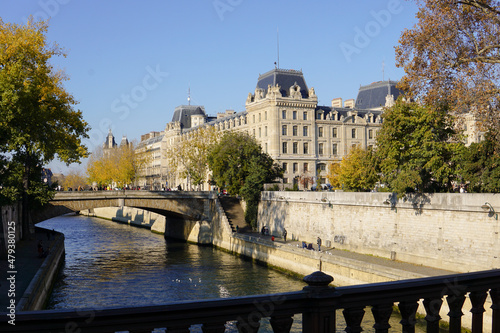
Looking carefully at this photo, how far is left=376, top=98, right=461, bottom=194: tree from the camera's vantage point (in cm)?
3331

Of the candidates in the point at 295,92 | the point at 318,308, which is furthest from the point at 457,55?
the point at 295,92

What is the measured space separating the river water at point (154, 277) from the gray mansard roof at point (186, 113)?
213ft

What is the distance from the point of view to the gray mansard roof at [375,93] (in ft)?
290

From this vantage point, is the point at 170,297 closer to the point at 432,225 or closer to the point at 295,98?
the point at 432,225

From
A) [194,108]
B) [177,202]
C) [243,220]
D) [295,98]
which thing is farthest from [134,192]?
[194,108]

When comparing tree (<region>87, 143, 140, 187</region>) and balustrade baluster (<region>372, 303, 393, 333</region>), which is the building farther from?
balustrade baluster (<region>372, 303, 393, 333</region>)

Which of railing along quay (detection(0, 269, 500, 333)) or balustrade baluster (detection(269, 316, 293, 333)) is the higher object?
railing along quay (detection(0, 269, 500, 333))

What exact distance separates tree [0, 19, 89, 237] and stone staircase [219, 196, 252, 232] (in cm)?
2325

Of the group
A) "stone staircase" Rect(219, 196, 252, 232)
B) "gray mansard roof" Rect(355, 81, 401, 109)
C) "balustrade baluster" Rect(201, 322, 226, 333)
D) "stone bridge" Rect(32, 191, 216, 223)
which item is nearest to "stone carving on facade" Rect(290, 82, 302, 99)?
"gray mansard roof" Rect(355, 81, 401, 109)

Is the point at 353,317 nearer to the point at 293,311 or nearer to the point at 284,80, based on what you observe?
the point at 293,311

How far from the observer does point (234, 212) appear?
197 ft

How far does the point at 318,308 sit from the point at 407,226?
3102cm

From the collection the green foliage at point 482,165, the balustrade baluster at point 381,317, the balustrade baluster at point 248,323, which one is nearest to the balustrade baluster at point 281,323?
the balustrade baluster at point 248,323

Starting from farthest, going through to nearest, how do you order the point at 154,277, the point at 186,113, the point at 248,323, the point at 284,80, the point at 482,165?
the point at 186,113 → the point at 284,80 → the point at 154,277 → the point at 482,165 → the point at 248,323
